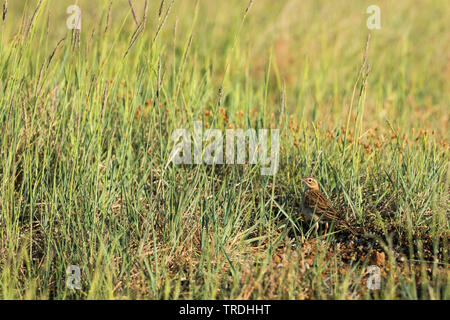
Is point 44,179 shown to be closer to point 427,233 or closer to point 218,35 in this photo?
point 427,233

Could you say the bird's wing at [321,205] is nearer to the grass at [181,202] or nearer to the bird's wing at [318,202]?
the bird's wing at [318,202]

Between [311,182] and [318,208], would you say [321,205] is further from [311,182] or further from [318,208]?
[311,182]

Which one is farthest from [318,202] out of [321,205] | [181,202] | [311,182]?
[181,202]

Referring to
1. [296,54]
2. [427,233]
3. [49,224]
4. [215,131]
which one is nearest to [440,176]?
[427,233]

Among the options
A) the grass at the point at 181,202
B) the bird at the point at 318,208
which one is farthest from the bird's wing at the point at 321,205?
the grass at the point at 181,202

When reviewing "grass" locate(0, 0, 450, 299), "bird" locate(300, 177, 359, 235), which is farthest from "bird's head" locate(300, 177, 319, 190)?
"grass" locate(0, 0, 450, 299)

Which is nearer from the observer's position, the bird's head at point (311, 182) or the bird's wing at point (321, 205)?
the bird's wing at point (321, 205)

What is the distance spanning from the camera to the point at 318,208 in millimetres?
3650

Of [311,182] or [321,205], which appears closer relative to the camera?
[321,205]

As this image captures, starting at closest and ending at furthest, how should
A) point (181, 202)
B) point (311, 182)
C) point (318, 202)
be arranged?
point (181, 202) → point (318, 202) → point (311, 182)

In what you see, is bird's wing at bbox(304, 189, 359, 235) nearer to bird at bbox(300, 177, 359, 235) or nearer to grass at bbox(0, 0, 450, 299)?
bird at bbox(300, 177, 359, 235)

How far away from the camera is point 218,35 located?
704 centimetres

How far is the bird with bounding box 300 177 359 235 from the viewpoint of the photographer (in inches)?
142

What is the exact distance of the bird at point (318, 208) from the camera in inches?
142
